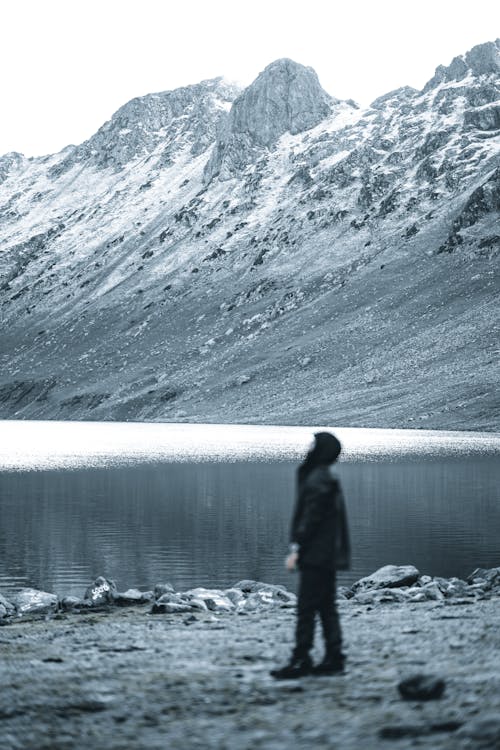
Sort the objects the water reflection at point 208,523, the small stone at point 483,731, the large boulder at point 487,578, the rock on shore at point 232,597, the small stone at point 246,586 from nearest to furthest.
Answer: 1. the small stone at point 483,731
2. the rock on shore at point 232,597
3. the large boulder at point 487,578
4. the small stone at point 246,586
5. the water reflection at point 208,523

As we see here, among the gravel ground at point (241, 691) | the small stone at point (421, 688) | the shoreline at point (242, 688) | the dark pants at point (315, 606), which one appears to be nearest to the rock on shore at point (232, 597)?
the shoreline at point (242, 688)

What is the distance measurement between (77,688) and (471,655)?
568 cm

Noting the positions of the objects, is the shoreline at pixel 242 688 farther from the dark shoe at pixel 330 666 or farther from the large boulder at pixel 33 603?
the large boulder at pixel 33 603

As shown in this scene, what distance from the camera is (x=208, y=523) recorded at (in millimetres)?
50875

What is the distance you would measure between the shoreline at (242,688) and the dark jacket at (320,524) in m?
1.56

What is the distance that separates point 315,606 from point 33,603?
15.3 meters

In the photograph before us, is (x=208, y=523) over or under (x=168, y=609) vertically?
under

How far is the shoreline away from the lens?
10055 millimetres

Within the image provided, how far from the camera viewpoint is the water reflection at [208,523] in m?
36.9

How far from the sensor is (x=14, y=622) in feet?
78.5

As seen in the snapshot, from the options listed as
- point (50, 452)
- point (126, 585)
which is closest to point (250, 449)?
point (50, 452)

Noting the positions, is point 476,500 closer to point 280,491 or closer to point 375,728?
point 280,491

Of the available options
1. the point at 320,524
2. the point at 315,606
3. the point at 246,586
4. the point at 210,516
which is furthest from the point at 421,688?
the point at 210,516

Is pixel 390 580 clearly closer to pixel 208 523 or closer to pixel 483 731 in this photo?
pixel 483 731
